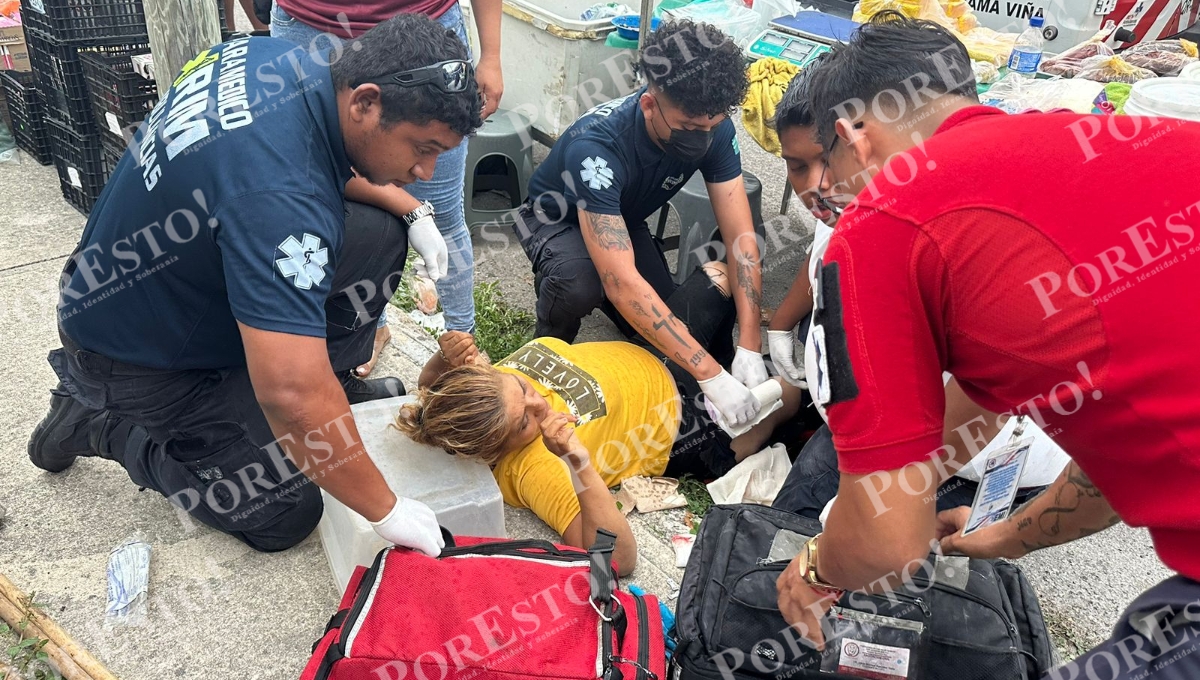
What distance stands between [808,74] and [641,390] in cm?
110

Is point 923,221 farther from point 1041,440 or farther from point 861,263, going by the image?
point 1041,440

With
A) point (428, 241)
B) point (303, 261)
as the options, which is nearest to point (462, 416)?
point (428, 241)

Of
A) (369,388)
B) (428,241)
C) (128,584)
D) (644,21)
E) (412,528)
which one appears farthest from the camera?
(644,21)

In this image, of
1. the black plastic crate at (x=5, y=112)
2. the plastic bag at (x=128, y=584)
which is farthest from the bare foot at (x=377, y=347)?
the black plastic crate at (x=5, y=112)

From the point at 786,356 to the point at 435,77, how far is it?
67.8 inches

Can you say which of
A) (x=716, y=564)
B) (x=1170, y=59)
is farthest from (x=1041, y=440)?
(x=1170, y=59)

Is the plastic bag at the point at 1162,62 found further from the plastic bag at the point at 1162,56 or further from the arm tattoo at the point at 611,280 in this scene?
the arm tattoo at the point at 611,280

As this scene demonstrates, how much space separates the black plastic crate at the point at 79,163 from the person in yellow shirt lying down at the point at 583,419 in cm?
211

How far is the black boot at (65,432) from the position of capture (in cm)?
227

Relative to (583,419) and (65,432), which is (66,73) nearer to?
(65,432)

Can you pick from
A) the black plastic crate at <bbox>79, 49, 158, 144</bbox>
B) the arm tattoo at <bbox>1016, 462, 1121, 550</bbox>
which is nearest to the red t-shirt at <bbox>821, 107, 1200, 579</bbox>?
the arm tattoo at <bbox>1016, 462, 1121, 550</bbox>

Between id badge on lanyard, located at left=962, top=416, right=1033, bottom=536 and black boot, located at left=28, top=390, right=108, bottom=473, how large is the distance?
212 centimetres

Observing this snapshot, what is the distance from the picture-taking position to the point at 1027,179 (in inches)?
39.8

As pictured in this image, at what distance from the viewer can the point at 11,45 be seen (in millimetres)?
4410
